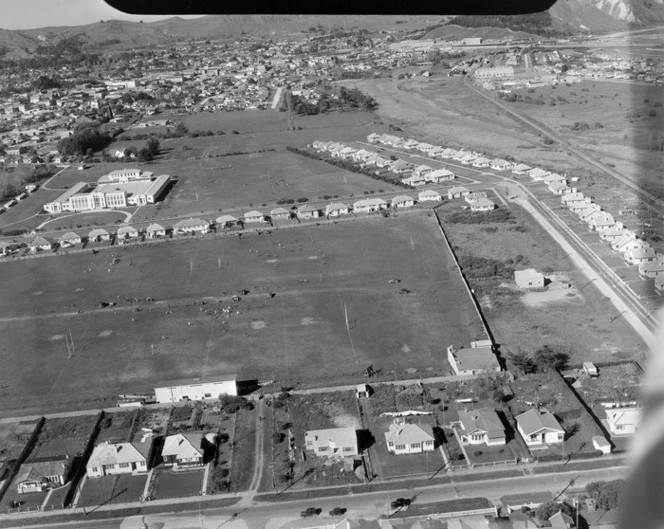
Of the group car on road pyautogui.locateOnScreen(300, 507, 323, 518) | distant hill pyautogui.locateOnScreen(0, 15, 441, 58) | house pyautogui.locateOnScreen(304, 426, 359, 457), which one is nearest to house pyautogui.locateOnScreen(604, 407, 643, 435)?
house pyautogui.locateOnScreen(304, 426, 359, 457)

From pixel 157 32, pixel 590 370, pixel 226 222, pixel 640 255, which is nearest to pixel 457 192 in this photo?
pixel 226 222

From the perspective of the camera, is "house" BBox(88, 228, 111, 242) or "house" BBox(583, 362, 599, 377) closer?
"house" BBox(583, 362, 599, 377)

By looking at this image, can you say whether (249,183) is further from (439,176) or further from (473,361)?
(473,361)

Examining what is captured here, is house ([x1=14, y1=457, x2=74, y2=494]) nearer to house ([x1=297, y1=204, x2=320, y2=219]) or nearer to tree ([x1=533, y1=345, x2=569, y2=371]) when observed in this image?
tree ([x1=533, y1=345, x2=569, y2=371])

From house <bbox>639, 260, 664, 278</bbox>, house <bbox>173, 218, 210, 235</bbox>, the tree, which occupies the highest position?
house <bbox>639, 260, 664, 278</bbox>

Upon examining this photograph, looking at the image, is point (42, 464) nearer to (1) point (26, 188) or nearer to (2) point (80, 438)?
(2) point (80, 438)

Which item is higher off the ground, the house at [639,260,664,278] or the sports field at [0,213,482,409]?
the house at [639,260,664,278]

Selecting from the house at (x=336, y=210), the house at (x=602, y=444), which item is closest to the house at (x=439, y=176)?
the house at (x=336, y=210)
